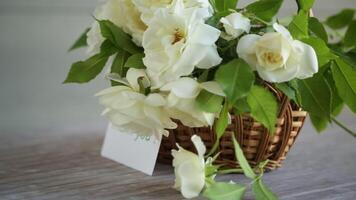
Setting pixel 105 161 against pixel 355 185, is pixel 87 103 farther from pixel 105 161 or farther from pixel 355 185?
pixel 355 185

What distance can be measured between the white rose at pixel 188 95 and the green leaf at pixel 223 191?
0.21 ft

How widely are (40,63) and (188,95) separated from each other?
811mm

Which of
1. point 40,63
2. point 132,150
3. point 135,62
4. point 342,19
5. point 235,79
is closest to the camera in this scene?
point 235,79

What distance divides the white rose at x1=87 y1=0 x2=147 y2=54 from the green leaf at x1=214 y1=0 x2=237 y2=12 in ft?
0.29

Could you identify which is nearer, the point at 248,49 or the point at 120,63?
the point at 248,49

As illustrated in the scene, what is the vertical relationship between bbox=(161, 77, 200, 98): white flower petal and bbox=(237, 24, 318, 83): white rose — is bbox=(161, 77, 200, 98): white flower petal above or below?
below

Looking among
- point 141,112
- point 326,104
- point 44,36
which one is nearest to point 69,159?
point 141,112

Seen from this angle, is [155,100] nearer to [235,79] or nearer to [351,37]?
[235,79]

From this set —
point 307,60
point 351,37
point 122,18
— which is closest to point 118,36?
point 122,18

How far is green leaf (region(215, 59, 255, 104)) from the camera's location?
435 mm

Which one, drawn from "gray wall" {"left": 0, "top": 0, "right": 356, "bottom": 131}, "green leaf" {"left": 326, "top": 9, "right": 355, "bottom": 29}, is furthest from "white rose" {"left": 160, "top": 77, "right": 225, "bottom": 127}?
"gray wall" {"left": 0, "top": 0, "right": 356, "bottom": 131}

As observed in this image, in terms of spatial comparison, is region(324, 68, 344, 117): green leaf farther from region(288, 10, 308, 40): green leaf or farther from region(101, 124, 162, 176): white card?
region(101, 124, 162, 176): white card

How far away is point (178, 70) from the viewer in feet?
1.51

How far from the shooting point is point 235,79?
1.47 ft
